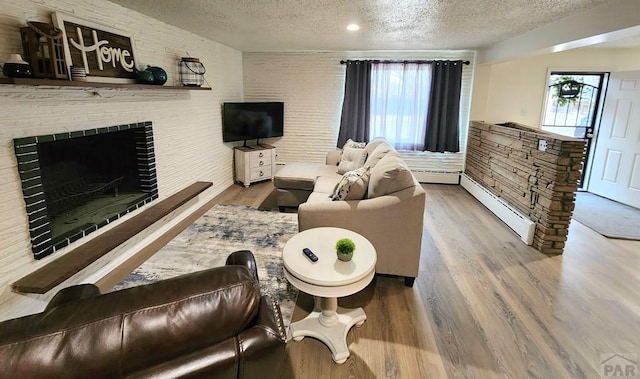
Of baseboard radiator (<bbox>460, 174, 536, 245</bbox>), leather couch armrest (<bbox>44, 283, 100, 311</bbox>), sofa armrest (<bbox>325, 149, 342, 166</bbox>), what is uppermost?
sofa armrest (<bbox>325, 149, 342, 166</bbox>)

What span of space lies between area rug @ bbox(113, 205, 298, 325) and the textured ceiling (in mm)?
2160

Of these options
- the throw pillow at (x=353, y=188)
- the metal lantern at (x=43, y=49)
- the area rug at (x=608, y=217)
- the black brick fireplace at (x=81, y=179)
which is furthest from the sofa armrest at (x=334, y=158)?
the metal lantern at (x=43, y=49)

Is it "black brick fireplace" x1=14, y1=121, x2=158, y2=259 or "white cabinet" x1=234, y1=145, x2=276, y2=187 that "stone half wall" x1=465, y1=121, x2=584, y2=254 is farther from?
"black brick fireplace" x1=14, y1=121, x2=158, y2=259

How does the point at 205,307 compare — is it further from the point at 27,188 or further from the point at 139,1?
the point at 139,1

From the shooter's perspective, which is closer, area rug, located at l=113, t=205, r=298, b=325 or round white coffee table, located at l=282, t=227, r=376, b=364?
round white coffee table, located at l=282, t=227, r=376, b=364

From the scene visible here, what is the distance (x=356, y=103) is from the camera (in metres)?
5.67

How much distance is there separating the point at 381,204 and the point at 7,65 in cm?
246

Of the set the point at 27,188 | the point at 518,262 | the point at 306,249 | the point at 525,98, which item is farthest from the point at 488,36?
the point at 27,188

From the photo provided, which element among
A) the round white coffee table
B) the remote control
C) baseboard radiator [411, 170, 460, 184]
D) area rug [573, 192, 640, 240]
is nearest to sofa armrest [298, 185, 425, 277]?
the round white coffee table

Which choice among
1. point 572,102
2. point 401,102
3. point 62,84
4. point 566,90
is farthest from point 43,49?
point 572,102

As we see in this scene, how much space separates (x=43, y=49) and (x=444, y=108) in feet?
16.6

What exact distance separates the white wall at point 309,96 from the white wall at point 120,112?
2.06 feet

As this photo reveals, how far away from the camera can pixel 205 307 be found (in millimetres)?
937

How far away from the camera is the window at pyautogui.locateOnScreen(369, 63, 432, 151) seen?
18.0 ft
